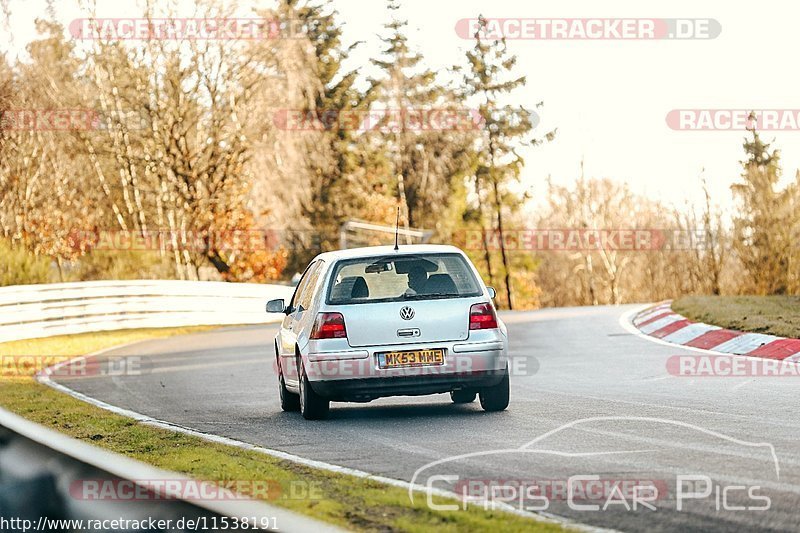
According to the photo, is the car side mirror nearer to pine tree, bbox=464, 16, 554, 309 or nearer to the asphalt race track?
the asphalt race track

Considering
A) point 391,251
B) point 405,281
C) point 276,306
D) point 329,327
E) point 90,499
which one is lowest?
point 90,499

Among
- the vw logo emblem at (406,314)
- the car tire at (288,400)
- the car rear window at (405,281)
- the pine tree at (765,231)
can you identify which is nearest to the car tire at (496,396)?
the car rear window at (405,281)

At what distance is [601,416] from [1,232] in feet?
103

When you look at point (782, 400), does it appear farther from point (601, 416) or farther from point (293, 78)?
point (293, 78)

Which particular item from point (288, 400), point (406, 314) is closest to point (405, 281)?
point (406, 314)

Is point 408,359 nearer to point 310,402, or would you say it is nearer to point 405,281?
point 405,281

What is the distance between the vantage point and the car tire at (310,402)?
1169 cm

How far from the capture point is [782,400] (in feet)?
38.0

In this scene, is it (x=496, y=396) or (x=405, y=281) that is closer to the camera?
(x=496, y=396)

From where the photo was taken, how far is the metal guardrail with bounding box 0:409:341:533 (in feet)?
13.0

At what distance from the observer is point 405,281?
473 inches

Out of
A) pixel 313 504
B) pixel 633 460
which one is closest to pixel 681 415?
pixel 633 460

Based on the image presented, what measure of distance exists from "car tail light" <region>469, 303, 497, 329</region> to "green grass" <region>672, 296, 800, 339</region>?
6639mm

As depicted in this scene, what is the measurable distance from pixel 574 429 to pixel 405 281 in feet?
8.43
